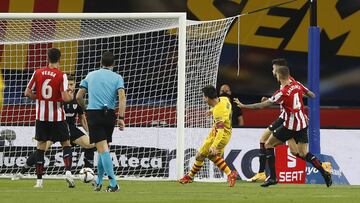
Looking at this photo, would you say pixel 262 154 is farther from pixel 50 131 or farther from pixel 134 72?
pixel 134 72

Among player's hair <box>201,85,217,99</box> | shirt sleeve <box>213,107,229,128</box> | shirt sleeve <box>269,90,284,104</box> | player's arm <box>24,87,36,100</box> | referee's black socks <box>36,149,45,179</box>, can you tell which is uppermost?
player's hair <box>201,85,217,99</box>

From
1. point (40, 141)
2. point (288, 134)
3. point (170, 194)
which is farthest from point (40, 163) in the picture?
point (288, 134)

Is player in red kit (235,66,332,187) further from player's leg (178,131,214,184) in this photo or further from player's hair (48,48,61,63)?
player's hair (48,48,61,63)

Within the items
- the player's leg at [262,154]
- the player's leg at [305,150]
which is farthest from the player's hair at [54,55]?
the player's leg at [305,150]

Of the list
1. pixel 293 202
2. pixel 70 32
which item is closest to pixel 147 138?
pixel 70 32

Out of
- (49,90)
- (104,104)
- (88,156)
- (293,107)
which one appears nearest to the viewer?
(104,104)

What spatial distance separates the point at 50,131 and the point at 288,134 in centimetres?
353

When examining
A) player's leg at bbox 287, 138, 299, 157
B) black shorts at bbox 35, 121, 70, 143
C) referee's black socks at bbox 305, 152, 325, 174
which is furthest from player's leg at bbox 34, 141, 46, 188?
referee's black socks at bbox 305, 152, 325, 174

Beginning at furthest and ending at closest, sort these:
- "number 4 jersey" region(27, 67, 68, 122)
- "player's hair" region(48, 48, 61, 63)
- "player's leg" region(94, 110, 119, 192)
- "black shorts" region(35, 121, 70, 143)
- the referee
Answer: "black shorts" region(35, 121, 70, 143) < "number 4 jersey" region(27, 67, 68, 122) < "player's hair" region(48, 48, 61, 63) < the referee < "player's leg" region(94, 110, 119, 192)

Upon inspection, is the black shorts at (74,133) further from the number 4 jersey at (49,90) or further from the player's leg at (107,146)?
the player's leg at (107,146)

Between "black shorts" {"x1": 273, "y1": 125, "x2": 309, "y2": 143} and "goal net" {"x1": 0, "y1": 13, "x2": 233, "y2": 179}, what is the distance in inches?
96.4

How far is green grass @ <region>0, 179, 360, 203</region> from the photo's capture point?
12.0 m

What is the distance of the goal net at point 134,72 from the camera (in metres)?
18.6

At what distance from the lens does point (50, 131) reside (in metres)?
15.0
